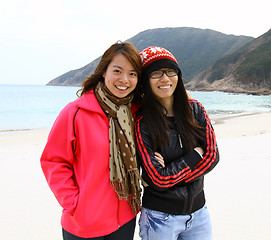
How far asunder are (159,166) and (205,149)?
39 centimetres

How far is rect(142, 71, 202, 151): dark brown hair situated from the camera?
1624mm

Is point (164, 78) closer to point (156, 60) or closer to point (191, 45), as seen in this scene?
point (156, 60)

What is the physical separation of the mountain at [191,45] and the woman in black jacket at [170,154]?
133763 millimetres

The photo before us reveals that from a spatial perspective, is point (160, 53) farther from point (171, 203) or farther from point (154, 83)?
point (171, 203)

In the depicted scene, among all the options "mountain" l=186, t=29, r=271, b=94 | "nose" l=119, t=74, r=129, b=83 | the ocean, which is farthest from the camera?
"mountain" l=186, t=29, r=271, b=94

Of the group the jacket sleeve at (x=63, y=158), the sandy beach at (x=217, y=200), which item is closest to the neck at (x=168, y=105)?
the jacket sleeve at (x=63, y=158)

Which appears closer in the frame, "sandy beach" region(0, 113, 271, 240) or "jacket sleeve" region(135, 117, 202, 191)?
"jacket sleeve" region(135, 117, 202, 191)

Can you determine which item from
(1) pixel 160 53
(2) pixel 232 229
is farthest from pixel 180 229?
(2) pixel 232 229

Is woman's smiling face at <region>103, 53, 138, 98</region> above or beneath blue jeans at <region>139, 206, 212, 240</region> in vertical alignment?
above

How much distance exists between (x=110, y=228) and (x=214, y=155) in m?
0.87

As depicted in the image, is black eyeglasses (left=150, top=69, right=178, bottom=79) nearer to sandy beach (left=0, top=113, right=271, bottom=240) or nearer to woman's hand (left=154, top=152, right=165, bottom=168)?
woman's hand (left=154, top=152, right=165, bottom=168)

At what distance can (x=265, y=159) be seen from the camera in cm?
546


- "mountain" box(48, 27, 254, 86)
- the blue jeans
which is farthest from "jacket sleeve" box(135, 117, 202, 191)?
"mountain" box(48, 27, 254, 86)

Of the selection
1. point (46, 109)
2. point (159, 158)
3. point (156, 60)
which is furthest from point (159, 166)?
point (46, 109)
